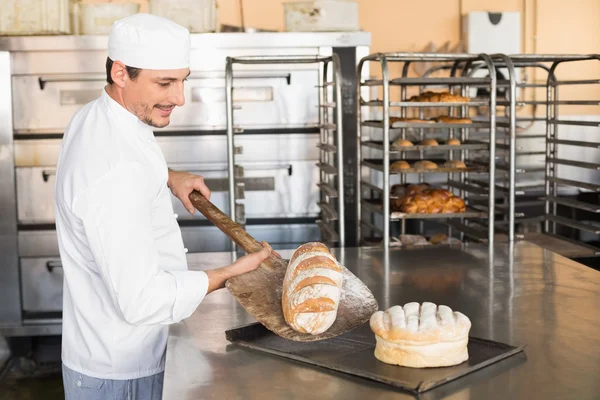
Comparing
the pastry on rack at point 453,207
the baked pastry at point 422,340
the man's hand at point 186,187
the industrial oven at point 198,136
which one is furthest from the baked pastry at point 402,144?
the baked pastry at point 422,340

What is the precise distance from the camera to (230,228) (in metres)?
1.98

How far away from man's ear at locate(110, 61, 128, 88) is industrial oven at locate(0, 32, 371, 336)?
2517 mm

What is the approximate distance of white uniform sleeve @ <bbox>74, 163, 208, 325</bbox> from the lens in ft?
5.23

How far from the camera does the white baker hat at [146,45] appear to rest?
Answer: 1.69 meters

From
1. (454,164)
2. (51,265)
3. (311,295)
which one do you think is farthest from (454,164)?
(51,265)

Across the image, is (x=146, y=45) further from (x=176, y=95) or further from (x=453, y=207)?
(x=453, y=207)

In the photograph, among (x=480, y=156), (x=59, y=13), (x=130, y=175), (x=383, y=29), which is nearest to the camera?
(x=130, y=175)

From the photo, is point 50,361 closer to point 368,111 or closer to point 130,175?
point 368,111

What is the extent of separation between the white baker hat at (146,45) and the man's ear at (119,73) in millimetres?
14

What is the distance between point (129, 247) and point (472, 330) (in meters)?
0.88

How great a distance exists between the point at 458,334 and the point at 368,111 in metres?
3.15

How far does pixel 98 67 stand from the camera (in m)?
4.29

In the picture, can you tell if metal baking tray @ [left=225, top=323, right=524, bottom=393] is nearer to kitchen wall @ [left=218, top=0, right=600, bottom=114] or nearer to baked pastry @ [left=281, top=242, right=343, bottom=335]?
baked pastry @ [left=281, top=242, right=343, bottom=335]

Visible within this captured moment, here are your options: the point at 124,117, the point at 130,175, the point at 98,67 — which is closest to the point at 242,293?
the point at 130,175
